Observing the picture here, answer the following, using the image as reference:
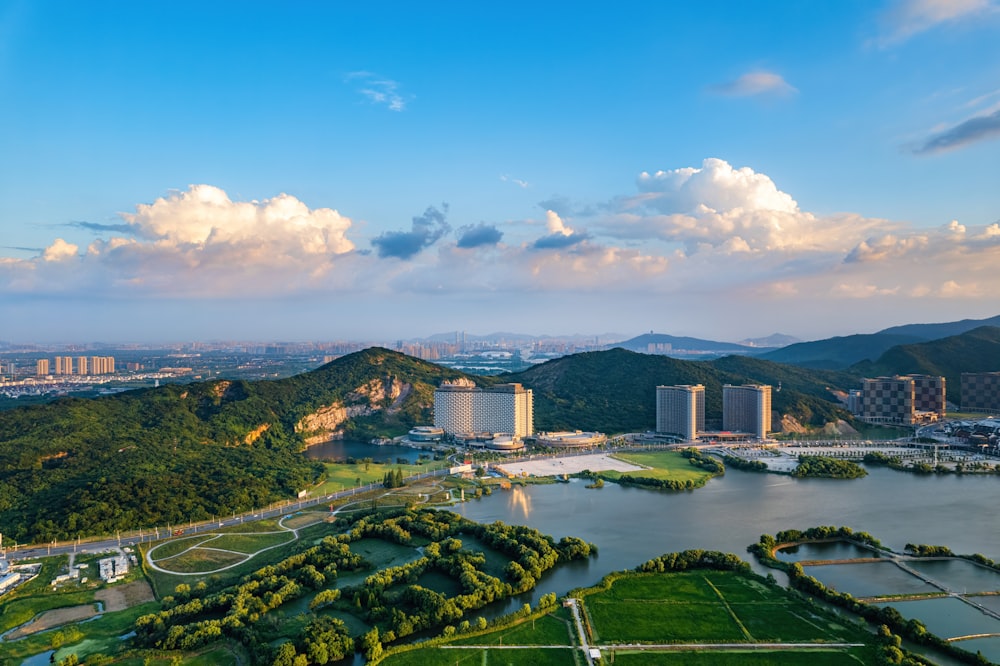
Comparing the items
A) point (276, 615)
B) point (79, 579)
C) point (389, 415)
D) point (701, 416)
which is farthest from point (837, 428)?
point (79, 579)

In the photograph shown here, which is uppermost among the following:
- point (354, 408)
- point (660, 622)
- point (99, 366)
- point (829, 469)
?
point (99, 366)

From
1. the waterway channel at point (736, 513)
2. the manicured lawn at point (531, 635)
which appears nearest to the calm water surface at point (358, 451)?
the waterway channel at point (736, 513)

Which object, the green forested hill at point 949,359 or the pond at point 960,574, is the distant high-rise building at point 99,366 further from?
the pond at point 960,574

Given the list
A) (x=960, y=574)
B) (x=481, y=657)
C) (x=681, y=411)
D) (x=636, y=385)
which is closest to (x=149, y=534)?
(x=481, y=657)

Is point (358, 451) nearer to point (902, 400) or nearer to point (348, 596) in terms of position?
point (348, 596)

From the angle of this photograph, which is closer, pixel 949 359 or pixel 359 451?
pixel 359 451

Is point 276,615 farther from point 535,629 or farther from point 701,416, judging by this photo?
point 701,416

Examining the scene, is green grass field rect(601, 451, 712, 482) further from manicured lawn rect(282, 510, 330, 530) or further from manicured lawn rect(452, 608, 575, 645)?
manicured lawn rect(452, 608, 575, 645)
